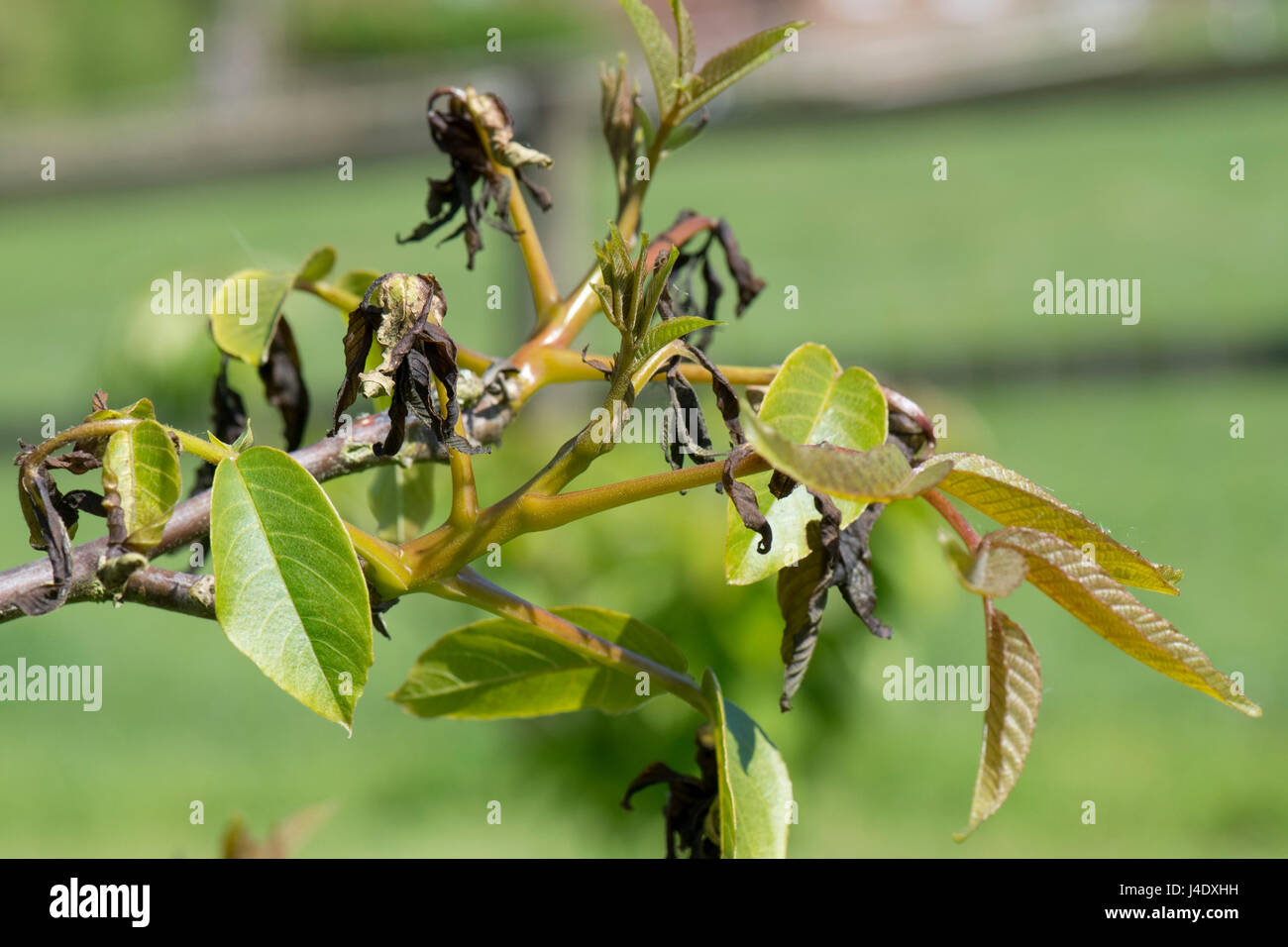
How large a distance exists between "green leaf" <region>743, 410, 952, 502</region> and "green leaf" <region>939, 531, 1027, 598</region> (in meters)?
0.02

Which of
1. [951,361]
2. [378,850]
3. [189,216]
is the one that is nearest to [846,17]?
[189,216]

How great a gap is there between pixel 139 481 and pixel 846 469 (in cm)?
30

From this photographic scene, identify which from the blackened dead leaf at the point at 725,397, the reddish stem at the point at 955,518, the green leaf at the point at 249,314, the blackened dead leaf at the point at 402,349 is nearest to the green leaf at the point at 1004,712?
the reddish stem at the point at 955,518

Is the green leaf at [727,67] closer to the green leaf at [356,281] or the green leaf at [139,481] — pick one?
the green leaf at [356,281]

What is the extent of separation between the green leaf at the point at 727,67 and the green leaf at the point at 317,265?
26 cm

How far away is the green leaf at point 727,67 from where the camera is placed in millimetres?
701

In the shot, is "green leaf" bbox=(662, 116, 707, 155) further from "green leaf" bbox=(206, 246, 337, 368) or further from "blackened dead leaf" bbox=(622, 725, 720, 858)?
"blackened dead leaf" bbox=(622, 725, 720, 858)

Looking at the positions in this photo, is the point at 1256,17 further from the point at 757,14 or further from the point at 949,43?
the point at 949,43

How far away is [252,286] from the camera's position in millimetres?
783

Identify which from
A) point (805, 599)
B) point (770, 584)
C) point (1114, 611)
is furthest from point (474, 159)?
point (770, 584)

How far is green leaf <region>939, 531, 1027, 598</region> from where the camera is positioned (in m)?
0.42
